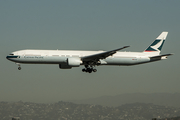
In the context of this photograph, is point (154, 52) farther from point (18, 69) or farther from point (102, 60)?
point (18, 69)

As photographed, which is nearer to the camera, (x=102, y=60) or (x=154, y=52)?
(x=102, y=60)

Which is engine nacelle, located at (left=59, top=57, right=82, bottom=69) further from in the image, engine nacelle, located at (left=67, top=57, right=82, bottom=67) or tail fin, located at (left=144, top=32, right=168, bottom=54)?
tail fin, located at (left=144, top=32, right=168, bottom=54)

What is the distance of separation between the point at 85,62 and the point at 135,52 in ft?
41.4

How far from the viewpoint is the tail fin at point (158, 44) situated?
67.4 meters

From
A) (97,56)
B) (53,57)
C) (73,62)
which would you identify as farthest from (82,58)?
(53,57)

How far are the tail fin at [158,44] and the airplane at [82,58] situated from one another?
202cm

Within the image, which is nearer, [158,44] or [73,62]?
[73,62]

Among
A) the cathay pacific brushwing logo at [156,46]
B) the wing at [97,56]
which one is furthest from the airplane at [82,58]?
the cathay pacific brushwing logo at [156,46]

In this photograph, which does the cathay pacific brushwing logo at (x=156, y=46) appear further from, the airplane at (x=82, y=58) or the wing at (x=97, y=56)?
the wing at (x=97, y=56)

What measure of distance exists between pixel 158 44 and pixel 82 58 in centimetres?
2201

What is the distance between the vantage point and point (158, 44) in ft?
225

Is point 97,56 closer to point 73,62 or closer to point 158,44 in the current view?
point 73,62

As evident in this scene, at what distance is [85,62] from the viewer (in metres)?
59.1

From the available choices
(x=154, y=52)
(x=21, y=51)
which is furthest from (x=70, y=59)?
(x=154, y=52)
